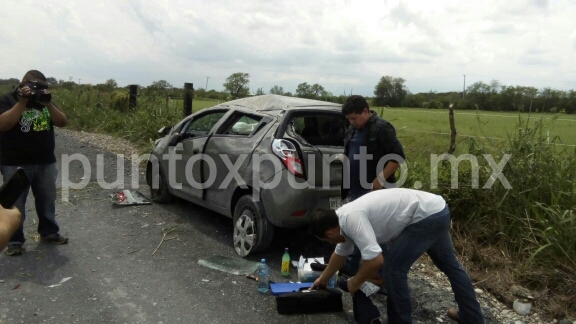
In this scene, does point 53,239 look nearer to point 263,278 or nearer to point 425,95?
point 263,278

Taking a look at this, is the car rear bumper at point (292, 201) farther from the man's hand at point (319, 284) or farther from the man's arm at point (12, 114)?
the man's arm at point (12, 114)

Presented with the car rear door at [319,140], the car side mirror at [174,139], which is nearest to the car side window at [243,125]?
the car rear door at [319,140]

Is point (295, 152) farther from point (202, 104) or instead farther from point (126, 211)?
point (202, 104)

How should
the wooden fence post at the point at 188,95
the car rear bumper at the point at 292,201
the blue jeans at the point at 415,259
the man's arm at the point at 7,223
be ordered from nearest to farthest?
the man's arm at the point at 7,223
the blue jeans at the point at 415,259
the car rear bumper at the point at 292,201
the wooden fence post at the point at 188,95

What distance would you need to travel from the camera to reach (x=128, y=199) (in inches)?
293

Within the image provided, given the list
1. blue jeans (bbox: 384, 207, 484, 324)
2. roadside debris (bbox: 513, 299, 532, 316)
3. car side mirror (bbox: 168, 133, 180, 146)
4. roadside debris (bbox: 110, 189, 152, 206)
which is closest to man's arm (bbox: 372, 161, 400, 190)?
blue jeans (bbox: 384, 207, 484, 324)

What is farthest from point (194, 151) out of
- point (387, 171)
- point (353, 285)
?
point (353, 285)

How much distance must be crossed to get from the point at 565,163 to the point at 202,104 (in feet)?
35.0

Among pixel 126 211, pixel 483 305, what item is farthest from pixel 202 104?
pixel 483 305

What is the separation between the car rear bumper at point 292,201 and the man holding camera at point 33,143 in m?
2.46

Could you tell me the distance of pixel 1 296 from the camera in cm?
425

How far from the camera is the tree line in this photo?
7152 mm

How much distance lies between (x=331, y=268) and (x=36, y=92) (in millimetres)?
3410

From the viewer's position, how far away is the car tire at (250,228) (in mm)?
5027
